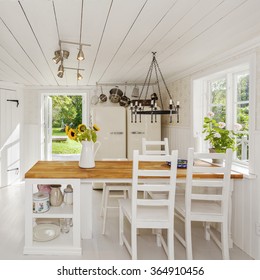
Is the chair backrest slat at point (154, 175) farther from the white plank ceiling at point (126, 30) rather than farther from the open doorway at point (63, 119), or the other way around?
the open doorway at point (63, 119)

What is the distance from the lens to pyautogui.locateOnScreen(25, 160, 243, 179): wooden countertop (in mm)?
2580

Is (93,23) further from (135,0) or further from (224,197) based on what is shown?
(224,197)

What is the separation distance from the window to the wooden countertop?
58cm

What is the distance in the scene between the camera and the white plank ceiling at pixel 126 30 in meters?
1.90

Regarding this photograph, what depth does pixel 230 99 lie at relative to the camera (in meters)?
3.34

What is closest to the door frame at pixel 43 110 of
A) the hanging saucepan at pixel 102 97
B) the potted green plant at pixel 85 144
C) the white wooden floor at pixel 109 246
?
the hanging saucepan at pixel 102 97

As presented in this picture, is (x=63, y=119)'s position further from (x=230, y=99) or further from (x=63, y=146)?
(x=230, y=99)

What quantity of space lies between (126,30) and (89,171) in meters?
1.40

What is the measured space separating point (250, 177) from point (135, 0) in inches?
74.1

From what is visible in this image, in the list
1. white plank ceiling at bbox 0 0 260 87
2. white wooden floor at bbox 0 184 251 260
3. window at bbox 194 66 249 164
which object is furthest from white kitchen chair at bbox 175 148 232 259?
white plank ceiling at bbox 0 0 260 87

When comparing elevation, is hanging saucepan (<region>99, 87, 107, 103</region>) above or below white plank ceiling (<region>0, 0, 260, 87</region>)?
below

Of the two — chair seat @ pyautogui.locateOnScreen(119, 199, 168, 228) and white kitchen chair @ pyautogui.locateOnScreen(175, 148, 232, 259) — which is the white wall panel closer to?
white kitchen chair @ pyautogui.locateOnScreen(175, 148, 232, 259)

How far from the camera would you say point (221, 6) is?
6.19 feet

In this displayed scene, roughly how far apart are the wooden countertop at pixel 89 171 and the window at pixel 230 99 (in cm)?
58
